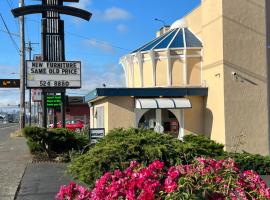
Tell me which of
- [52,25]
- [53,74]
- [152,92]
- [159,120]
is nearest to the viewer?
[53,74]

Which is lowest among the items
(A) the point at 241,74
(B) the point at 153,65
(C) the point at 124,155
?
(C) the point at 124,155

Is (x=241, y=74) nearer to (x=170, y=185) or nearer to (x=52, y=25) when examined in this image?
(x=52, y=25)

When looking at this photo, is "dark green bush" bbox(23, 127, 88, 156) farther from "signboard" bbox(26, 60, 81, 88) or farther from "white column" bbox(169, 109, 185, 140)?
"white column" bbox(169, 109, 185, 140)

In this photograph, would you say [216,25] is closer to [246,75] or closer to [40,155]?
[246,75]

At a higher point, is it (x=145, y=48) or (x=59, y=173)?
(x=145, y=48)

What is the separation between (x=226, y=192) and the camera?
16.3 feet

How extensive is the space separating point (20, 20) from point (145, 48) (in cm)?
2135

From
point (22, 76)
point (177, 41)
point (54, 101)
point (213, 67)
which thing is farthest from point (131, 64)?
point (22, 76)

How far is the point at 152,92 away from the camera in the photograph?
2306 centimetres

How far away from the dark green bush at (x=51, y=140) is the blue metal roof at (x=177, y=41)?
322 inches

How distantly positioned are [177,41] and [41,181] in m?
14.4

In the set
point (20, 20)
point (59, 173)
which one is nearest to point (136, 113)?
point (59, 173)

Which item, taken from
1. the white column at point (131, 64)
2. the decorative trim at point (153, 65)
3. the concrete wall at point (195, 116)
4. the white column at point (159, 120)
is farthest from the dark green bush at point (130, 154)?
the white column at point (131, 64)

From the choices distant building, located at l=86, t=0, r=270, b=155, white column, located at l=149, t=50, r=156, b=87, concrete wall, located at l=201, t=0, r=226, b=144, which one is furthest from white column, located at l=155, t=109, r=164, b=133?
concrete wall, located at l=201, t=0, r=226, b=144
